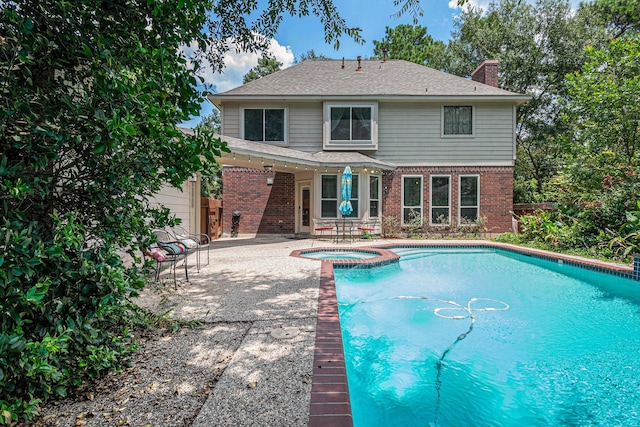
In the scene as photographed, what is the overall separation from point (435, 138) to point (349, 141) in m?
3.42

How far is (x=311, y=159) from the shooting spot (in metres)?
11.0

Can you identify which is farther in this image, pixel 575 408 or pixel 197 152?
pixel 575 408

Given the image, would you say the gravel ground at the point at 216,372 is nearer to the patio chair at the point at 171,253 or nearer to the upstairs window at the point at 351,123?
the patio chair at the point at 171,253

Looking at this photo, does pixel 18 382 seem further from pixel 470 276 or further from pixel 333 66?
pixel 333 66

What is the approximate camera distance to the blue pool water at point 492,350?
2.63 m

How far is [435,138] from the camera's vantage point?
41.8 feet

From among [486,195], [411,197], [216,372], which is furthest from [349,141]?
[216,372]

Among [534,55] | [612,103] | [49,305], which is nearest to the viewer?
[49,305]

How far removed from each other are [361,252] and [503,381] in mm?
6088

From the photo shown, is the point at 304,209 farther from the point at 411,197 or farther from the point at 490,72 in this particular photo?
the point at 490,72

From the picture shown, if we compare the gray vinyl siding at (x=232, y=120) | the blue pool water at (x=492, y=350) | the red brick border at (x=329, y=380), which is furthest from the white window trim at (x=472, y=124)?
the red brick border at (x=329, y=380)

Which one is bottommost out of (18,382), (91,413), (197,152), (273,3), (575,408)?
(575,408)

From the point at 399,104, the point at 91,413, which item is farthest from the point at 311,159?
the point at 91,413

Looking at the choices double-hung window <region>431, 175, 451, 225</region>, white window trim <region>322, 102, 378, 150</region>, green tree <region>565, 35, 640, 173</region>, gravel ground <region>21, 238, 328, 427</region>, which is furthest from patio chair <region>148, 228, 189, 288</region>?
green tree <region>565, 35, 640, 173</region>
